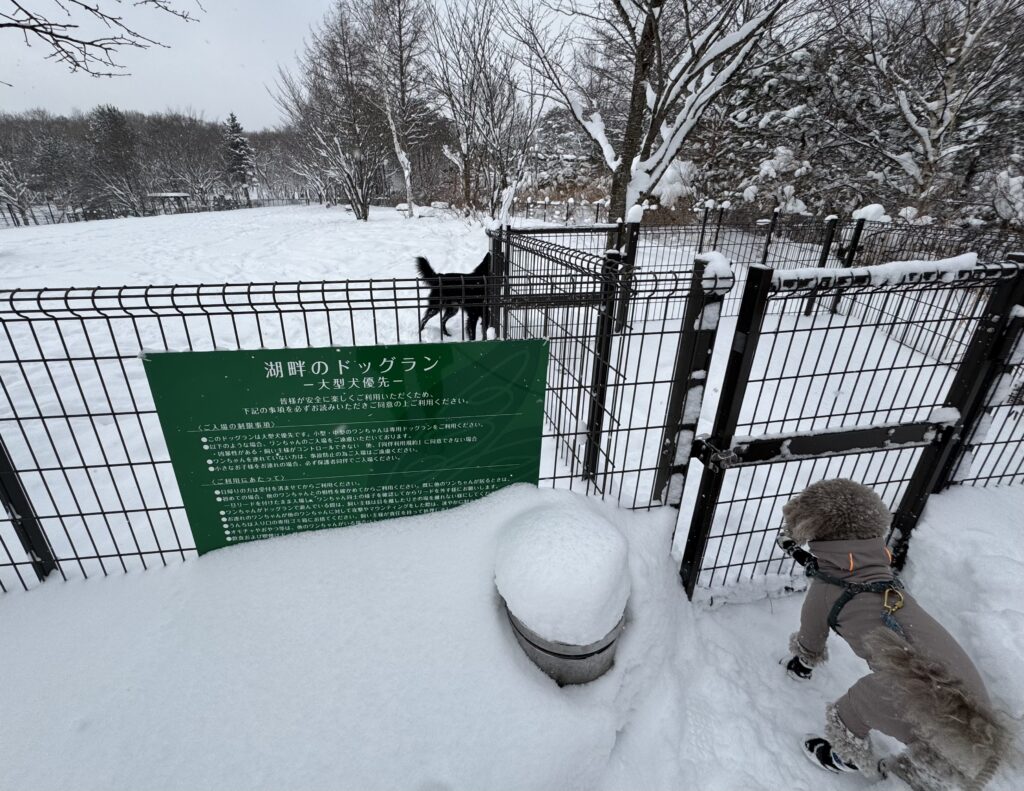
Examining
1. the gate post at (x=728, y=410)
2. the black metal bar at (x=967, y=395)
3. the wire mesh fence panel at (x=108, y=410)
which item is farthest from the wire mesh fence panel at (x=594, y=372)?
the black metal bar at (x=967, y=395)

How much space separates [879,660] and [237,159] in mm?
58645

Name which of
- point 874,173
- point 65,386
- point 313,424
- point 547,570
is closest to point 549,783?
point 547,570

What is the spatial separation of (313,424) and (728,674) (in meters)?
2.50

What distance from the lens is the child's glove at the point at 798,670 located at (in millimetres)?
2414

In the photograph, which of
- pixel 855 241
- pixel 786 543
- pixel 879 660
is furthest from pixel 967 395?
pixel 855 241

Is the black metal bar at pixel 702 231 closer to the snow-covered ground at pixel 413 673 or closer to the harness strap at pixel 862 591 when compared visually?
the snow-covered ground at pixel 413 673

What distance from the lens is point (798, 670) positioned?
2422 mm

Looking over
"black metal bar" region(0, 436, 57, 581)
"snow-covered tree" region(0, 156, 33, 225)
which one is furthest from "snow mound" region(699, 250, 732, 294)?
"snow-covered tree" region(0, 156, 33, 225)

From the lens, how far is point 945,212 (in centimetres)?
1240

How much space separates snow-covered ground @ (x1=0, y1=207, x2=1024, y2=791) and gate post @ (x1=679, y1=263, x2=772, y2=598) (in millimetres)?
172

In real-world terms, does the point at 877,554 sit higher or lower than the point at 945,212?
lower

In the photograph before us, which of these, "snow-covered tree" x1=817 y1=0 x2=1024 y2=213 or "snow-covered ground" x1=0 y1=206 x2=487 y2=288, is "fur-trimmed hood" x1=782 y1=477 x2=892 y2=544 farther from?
"snow-covered tree" x1=817 y1=0 x2=1024 y2=213

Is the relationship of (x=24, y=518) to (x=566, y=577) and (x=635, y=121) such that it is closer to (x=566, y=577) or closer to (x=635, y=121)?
(x=566, y=577)

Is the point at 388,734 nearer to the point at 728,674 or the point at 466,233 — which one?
the point at 728,674
